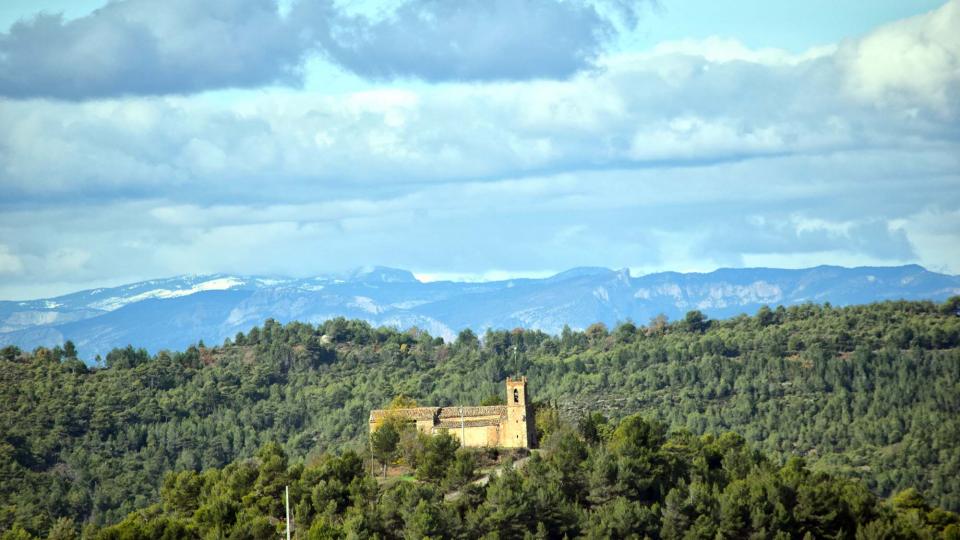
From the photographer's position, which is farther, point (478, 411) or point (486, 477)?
point (478, 411)

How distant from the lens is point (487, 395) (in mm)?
151750

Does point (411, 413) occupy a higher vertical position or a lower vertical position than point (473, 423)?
higher

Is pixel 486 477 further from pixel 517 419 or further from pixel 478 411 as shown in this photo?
pixel 478 411

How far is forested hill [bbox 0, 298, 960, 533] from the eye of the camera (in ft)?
457

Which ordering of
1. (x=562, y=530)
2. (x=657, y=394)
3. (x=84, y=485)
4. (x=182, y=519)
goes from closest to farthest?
1. (x=562, y=530)
2. (x=182, y=519)
3. (x=84, y=485)
4. (x=657, y=394)

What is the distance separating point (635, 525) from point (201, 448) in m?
79.1

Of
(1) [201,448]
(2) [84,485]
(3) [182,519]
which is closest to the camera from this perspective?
(3) [182,519]

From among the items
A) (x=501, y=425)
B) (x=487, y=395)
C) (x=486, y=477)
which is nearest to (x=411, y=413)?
(x=501, y=425)

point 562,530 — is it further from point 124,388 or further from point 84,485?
point 124,388

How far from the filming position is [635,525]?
84.9m

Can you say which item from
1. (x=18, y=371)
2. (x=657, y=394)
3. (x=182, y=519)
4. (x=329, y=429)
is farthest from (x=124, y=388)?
(x=182, y=519)

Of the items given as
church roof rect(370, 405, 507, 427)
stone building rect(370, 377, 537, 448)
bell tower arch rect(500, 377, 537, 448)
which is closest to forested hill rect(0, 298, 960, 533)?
church roof rect(370, 405, 507, 427)

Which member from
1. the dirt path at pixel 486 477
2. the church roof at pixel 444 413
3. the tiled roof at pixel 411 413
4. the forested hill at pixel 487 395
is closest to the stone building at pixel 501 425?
the church roof at pixel 444 413

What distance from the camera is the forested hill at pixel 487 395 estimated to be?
139m
